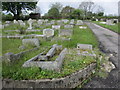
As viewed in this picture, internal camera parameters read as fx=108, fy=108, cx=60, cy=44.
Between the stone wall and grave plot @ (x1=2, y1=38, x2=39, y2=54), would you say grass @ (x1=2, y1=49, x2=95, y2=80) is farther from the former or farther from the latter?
grave plot @ (x1=2, y1=38, x2=39, y2=54)

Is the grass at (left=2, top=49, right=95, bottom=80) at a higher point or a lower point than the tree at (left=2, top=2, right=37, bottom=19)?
lower

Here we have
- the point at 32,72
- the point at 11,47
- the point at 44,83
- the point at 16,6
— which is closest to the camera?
the point at 44,83

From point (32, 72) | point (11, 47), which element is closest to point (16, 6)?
point (11, 47)

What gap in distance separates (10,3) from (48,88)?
36.1 m

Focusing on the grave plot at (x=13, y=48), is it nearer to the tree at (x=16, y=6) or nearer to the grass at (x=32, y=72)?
the grass at (x=32, y=72)

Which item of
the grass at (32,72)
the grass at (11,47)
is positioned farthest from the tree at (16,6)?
the grass at (32,72)

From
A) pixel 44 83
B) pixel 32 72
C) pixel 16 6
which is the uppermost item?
pixel 16 6

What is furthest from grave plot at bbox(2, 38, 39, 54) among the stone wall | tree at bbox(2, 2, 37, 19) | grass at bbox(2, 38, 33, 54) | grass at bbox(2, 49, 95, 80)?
tree at bbox(2, 2, 37, 19)

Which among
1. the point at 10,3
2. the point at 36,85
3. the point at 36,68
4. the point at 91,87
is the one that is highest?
the point at 10,3

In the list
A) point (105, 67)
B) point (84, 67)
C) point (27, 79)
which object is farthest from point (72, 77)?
point (105, 67)

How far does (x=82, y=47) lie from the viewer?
6.67 meters

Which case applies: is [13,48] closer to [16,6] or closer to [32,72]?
[32,72]

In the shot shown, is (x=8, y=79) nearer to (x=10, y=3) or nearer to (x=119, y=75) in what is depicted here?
(x=119, y=75)

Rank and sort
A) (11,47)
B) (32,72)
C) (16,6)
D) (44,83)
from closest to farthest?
(44,83), (32,72), (11,47), (16,6)
